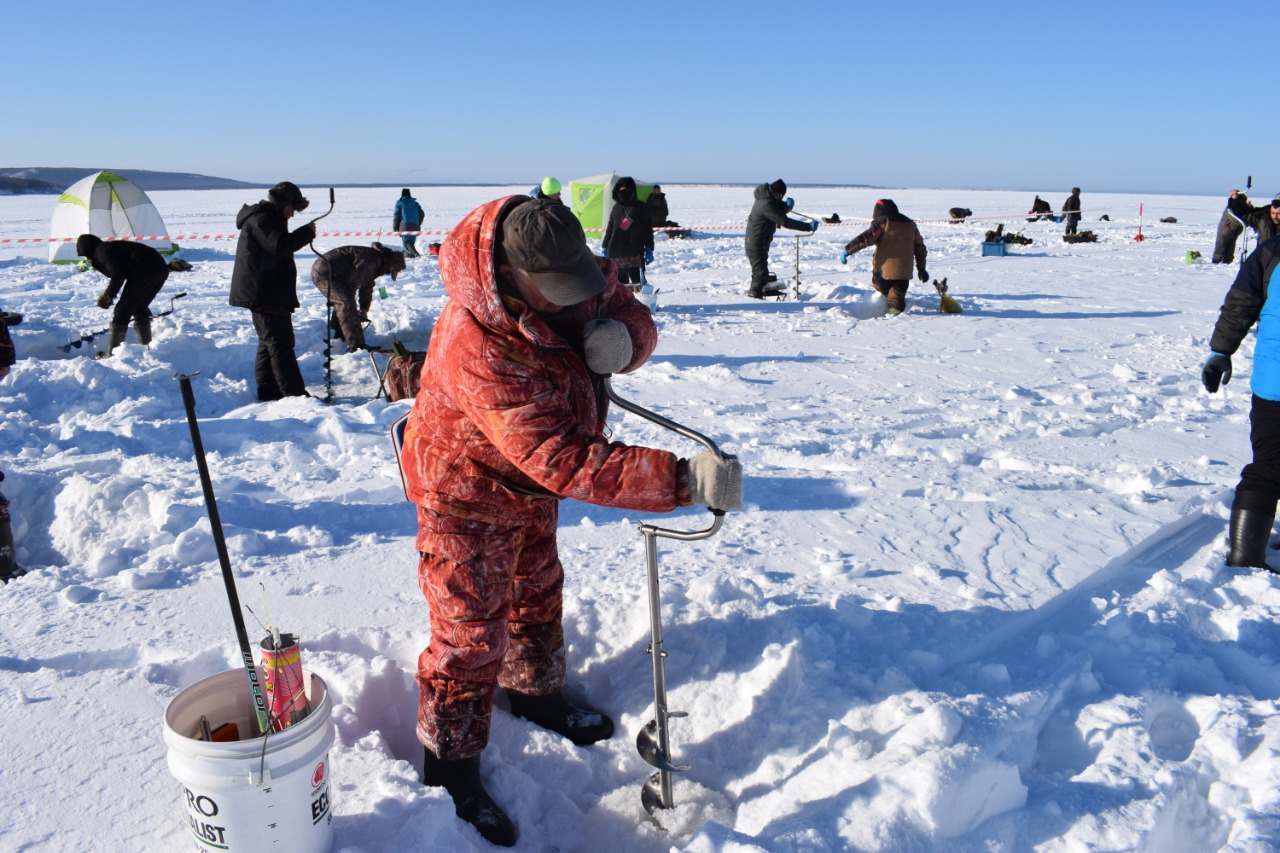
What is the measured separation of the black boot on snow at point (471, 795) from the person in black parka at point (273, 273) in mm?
4918

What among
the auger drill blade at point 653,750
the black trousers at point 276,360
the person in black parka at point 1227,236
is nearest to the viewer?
the auger drill blade at point 653,750

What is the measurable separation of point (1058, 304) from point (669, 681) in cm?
1012

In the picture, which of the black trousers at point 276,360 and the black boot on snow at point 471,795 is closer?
the black boot on snow at point 471,795

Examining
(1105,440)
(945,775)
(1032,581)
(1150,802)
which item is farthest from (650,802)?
(1105,440)

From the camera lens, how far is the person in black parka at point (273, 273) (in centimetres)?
638

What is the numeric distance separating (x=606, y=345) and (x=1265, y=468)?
2953 millimetres

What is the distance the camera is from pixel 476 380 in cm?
195

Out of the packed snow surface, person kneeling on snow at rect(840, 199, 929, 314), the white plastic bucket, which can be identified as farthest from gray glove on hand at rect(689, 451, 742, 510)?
person kneeling on snow at rect(840, 199, 929, 314)

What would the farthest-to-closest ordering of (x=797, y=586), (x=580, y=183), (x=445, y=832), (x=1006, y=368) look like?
1. (x=580, y=183)
2. (x=1006, y=368)
3. (x=797, y=586)
4. (x=445, y=832)

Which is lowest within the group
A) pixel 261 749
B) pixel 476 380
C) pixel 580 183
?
pixel 261 749

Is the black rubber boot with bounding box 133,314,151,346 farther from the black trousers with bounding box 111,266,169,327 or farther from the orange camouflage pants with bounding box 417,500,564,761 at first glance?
the orange camouflage pants with bounding box 417,500,564,761

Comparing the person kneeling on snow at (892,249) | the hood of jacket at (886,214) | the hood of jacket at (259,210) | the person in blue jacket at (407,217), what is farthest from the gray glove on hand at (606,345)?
the person in blue jacket at (407,217)

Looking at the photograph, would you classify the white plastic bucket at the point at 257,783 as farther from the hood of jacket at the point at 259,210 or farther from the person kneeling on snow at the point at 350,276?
the person kneeling on snow at the point at 350,276

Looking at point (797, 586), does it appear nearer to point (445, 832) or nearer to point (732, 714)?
point (732, 714)
